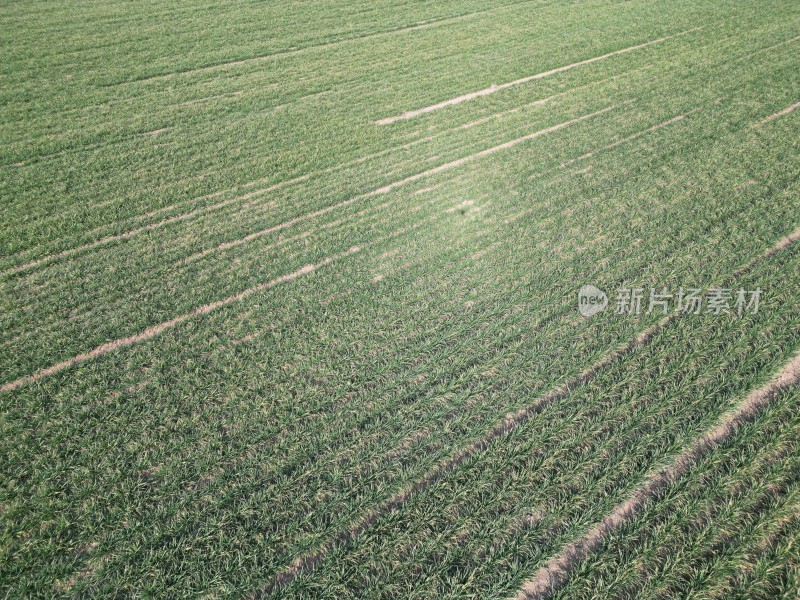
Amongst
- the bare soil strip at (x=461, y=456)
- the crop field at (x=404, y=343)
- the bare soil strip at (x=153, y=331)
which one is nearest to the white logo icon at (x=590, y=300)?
the crop field at (x=404, y=343)

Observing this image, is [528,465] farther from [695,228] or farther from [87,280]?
[87,280]

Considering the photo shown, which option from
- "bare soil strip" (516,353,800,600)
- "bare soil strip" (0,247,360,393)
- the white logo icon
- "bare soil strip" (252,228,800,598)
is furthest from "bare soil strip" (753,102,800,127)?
"bare soil strip" (0,247,360,393)

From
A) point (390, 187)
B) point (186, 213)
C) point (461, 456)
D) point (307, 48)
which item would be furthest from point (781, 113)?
point (307, 48)

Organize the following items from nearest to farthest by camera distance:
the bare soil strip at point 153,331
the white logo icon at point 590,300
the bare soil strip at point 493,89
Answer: the bare soil strip at point 153,331 → the white logo icon at point 590,300 → the bare soil strip at point 493,89

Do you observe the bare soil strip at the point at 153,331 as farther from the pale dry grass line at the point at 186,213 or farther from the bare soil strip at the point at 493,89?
the bare soil strip at the point at 493,89

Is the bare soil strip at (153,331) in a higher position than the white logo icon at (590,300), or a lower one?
higher

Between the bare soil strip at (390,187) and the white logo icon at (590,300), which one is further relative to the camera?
the bare soil strip at (390,187)

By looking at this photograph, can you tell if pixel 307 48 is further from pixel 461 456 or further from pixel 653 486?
pixel 653 486

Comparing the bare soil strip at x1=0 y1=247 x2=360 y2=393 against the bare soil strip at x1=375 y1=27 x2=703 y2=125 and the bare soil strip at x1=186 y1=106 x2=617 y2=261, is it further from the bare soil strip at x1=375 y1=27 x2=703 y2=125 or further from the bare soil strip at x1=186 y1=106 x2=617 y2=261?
the bare soil strip at x1=375 y1=27 x2=703 y2=125
